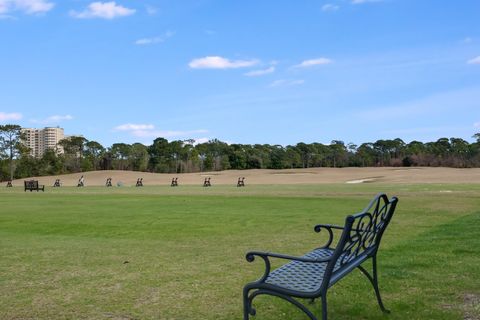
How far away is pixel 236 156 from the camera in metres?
123

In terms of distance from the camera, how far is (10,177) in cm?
9756

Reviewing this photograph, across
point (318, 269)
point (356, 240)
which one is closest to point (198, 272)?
point (318, 269)

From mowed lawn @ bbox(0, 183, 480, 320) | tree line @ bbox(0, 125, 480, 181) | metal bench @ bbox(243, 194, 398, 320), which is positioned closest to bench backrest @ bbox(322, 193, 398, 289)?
metal bench @ bbox(243, 194, 398, 320)

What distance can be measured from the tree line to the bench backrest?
107 meters

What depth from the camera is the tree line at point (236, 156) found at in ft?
354

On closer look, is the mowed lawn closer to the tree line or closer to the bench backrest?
the bench backrest

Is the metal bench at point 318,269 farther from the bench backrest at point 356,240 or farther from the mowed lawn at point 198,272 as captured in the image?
the mowed lawn at point 198,272

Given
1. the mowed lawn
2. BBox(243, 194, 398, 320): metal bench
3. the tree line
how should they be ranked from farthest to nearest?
the tree line
the mowed lawn
BBox(243, 194, 398, 320): metal bench

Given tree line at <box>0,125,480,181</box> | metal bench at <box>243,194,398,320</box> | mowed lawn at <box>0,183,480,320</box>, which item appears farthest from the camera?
tree line at <box>0,125,480,181</box>

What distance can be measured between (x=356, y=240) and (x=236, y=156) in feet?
388

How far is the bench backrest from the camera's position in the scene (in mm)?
3842

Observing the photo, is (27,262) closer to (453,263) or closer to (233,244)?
(233,244)

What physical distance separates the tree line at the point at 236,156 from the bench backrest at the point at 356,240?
107 metres

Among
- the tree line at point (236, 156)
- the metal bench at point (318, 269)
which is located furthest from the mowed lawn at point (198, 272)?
the tree line at point (236, 156)
